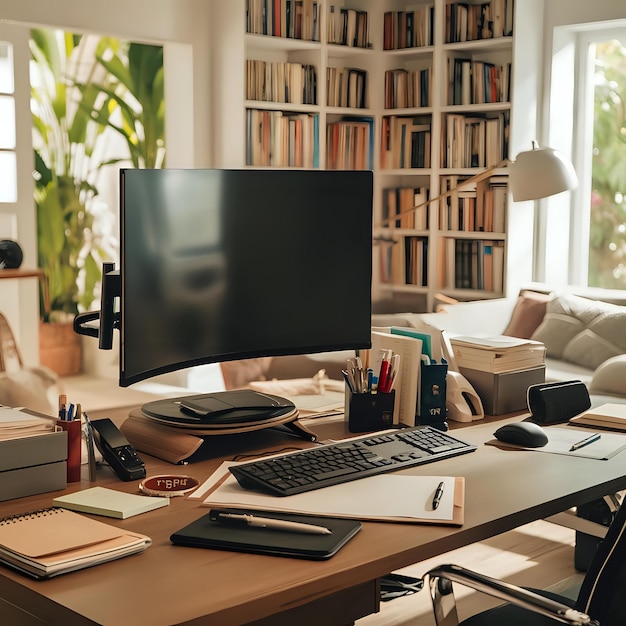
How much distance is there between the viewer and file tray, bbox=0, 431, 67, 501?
5.40 feet

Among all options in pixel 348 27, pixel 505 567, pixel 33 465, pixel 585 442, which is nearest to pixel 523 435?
pixel 585 442

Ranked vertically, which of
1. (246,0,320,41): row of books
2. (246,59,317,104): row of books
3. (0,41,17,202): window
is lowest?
(0,41,17,202): window

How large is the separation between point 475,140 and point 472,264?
28.6 inches

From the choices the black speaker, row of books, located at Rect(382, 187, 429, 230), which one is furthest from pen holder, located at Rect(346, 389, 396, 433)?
row of books, located at Rect(382, 187, 429, 230)

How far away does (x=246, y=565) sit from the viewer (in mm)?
1370

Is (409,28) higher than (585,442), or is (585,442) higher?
(409,28)

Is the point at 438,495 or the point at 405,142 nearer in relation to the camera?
the point at 438,495

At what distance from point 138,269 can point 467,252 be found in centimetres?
421

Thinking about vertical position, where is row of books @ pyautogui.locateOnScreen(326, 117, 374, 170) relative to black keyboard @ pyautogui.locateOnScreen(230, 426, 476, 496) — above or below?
above

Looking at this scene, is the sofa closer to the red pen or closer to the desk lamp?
the desk lamp

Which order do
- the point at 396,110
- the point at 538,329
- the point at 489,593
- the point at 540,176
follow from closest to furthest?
1. the point at 489,593
2. the point at 540,176
3. the point at 538,329
4. the point at 396,110

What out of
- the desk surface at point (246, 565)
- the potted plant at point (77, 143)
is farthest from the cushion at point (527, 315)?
the desk surface at point (246, 565)

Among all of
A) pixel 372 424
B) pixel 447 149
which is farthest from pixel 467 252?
pixel 372 424

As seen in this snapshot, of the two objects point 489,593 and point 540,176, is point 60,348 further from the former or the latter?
point 489,593
